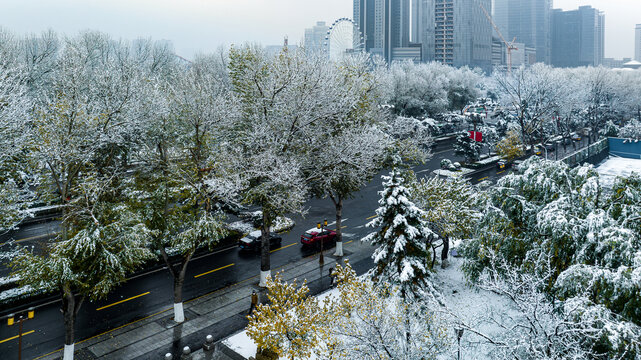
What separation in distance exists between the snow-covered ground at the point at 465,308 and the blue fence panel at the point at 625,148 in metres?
33.7

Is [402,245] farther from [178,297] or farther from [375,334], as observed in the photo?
[178,297]

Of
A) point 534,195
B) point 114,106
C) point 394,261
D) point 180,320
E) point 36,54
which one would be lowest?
point 180,320

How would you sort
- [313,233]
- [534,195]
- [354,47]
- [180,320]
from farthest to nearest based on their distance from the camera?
[354,47]
[313,233]
[180,320]
[534,195]

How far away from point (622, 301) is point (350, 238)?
23485 millimetres

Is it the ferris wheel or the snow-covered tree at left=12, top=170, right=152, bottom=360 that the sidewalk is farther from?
the ferris wheel

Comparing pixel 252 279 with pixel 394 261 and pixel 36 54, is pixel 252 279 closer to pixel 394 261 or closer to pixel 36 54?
pixel 394 261

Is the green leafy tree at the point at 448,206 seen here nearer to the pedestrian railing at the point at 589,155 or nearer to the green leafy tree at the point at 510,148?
the pedestrian railing at the point at 589,155

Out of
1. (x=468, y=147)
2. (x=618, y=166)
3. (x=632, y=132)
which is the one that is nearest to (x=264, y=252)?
(x=618, y=166)

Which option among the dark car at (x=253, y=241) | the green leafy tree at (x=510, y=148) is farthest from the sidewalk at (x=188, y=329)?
the green leafy tree at (x=510, y=148)

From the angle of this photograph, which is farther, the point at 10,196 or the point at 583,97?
the point at 583,97

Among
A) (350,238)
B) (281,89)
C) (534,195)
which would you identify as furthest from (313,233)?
(534,195)

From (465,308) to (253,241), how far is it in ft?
51.2

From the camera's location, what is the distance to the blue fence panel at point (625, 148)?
5094 cm

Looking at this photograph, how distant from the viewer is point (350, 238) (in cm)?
3559
